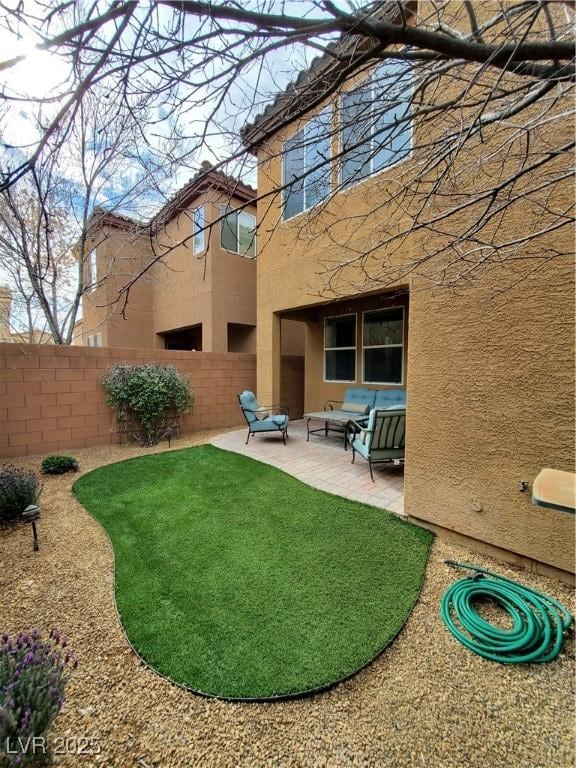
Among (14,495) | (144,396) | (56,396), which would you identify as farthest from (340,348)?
(14,495)

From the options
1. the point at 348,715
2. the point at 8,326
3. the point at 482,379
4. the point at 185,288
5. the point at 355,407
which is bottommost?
the point at 348,715

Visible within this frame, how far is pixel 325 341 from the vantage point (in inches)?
365

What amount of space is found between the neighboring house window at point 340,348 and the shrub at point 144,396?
13.4 feet

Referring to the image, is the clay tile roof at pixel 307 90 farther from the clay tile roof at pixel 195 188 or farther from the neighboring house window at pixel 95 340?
the neighboring house window at pixel 95 340

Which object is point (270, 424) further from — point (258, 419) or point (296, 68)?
point (296, 68)

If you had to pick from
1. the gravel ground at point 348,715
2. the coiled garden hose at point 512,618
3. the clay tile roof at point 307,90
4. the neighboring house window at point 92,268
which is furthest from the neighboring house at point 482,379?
the neighboring house window at point 92,268

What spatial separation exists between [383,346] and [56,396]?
7.42m

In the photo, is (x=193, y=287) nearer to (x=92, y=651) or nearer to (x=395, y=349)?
(x=395, y=349)

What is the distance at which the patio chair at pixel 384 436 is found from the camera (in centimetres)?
473

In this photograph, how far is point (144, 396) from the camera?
7.17 meters

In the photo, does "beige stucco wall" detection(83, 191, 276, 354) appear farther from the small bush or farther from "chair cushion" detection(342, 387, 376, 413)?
the small bush

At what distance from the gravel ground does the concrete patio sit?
6.10ft

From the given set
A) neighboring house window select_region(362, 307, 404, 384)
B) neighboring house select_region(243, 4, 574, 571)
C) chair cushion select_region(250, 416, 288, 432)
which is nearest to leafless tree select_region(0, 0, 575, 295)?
neighboring house select_region(243, 4, 574, 571)

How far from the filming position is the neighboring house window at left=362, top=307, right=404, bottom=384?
7.63 metres
